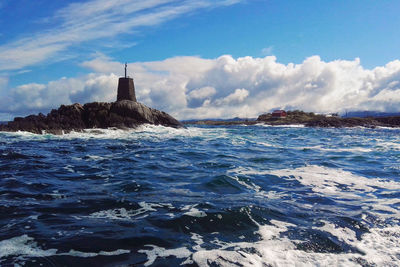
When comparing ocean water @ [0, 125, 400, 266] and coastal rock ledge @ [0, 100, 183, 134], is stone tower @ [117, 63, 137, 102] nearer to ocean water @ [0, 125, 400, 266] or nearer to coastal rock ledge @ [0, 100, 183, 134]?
coastal rock ledge @ [0, 100, 183, 134]

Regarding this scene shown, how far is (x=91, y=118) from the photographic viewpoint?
111 ft

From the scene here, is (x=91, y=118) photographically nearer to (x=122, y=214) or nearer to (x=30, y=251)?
(x=122, y=214)

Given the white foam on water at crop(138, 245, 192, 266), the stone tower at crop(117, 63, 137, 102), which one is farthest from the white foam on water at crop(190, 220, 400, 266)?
the stone tower at crop(117, 63, 137, 102)

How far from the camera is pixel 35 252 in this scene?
3.41 meters

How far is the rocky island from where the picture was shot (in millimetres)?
27594

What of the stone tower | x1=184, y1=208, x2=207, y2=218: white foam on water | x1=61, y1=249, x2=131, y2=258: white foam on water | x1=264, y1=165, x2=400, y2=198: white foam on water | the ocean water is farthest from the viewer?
the stone tower

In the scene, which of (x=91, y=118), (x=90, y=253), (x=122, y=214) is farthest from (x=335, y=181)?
(x=91, y=118)

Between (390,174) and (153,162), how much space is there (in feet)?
28.6

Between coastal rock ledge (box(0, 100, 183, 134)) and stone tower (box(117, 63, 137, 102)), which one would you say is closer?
coastal rock ledge (box(0, 100, 183, 134))

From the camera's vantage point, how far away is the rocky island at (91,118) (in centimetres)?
2759

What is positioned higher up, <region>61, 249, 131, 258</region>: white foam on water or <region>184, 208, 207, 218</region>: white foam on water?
<region>61, 249, 131, 258</region>: white foam on water

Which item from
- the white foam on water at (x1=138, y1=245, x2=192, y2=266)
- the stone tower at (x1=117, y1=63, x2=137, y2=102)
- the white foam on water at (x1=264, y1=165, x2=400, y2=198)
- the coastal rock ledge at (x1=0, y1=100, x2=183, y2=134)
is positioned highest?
the stone tower at (x1=117, y1=63, x2=137, y2=102)

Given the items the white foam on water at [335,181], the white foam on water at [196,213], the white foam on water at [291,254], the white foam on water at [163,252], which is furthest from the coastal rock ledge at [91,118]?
the white foam on water at [291,254]

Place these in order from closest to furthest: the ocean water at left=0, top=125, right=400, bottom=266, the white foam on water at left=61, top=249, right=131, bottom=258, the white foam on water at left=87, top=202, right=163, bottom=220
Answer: the white foam on water at left=61, top=249, right=131, bottom=258
the ocean water at left=0, top=125, right=400, bottom=266
the white foam on water at left=87, top=202, right=163, bottom=220
